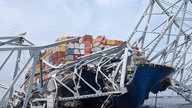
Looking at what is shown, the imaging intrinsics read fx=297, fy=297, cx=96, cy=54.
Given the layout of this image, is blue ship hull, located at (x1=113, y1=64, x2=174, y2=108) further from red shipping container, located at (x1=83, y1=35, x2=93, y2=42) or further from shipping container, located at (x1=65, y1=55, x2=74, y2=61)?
red shipping container, located at (x1=83, y1=35, x2=93, y2=42)

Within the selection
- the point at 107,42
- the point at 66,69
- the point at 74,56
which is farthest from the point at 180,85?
the point at 66,69

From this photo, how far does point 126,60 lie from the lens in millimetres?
31828

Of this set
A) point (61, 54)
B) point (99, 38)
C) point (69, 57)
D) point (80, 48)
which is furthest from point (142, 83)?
point (61, 54)

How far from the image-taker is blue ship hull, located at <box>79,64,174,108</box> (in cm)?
3077

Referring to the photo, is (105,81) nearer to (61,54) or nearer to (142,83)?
(142,83)

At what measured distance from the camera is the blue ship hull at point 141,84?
30766 millimetres

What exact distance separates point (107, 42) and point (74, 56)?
18.4 ft

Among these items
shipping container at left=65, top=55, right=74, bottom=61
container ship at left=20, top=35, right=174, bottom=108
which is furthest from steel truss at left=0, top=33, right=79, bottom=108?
shipping container at left=65, top=55, right=74, bottom=61

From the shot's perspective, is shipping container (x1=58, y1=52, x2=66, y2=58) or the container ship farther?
shipping container (x1=58, y1=52, x2=66, y2=58)

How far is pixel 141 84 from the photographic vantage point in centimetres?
3081

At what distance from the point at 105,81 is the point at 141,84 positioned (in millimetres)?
6051

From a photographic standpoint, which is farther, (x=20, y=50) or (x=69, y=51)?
(x=69, y=51)

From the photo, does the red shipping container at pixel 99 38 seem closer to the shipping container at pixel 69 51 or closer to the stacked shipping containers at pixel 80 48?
the stacked shipping containers at pixel 80 48

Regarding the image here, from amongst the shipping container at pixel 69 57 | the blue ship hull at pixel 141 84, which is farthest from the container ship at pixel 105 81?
the shipping container at pixel 69 57
